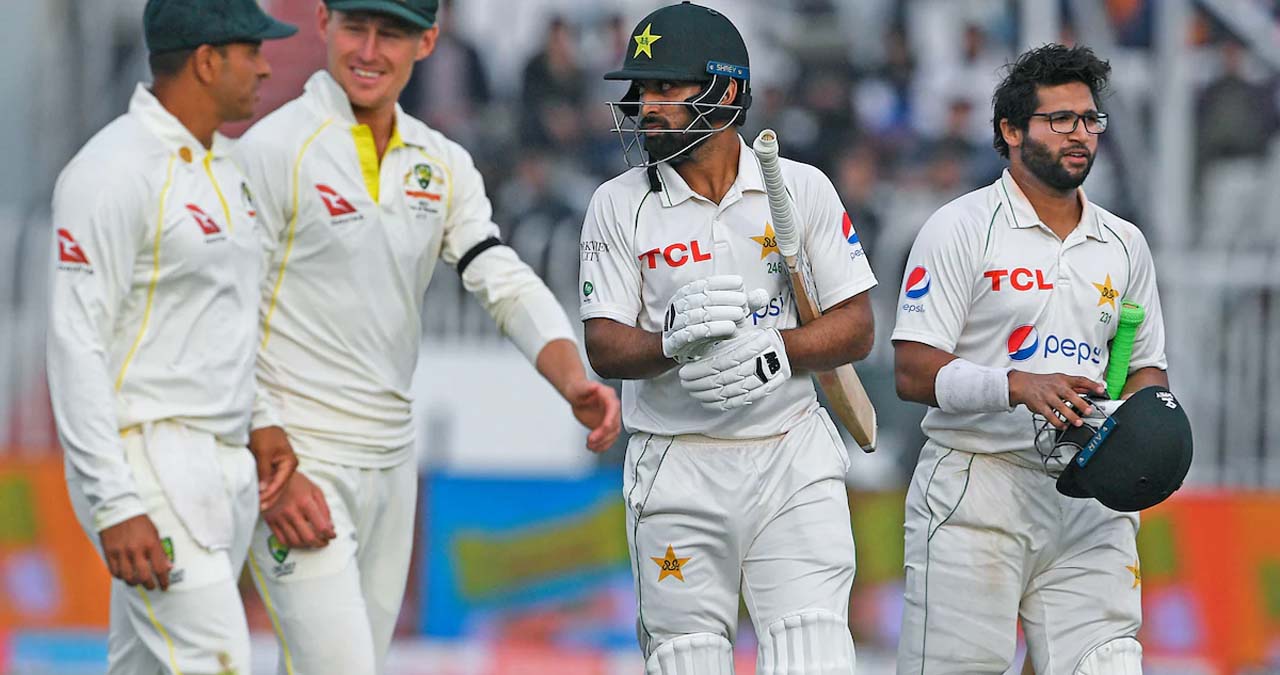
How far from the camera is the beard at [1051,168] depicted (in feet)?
17.4

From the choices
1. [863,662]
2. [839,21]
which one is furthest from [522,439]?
[839,21]

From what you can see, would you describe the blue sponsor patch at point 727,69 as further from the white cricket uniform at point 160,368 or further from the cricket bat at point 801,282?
the white cricket uniform at point 160,368

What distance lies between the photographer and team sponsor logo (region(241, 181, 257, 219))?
5.21 m

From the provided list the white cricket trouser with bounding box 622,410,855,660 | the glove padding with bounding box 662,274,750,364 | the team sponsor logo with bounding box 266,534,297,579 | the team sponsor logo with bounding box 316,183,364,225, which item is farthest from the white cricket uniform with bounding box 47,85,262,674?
the glove padding with bounding box 662,274,750,364

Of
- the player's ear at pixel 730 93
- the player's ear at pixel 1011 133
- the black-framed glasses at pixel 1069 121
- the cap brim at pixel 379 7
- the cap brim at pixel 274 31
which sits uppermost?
the cap brim at pixel 379 7

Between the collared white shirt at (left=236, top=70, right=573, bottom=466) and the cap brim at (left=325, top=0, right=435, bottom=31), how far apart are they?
22 centimetres

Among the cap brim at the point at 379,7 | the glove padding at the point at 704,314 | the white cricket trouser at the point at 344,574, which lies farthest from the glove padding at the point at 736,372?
the cap brim at the point at 379,7

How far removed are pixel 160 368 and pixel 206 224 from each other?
39 cm

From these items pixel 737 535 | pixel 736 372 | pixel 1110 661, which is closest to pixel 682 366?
pixel 736 372

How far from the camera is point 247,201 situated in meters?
5.25

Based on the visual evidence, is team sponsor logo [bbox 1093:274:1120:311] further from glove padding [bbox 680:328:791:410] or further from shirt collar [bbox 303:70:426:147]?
shirt collar [bbox 303:70:426:147]

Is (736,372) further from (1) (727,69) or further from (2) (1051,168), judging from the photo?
(2) (1051,168)

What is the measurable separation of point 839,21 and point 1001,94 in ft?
18.2

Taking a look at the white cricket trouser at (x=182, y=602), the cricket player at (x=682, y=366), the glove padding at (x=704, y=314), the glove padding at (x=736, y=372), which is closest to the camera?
the glove padding at (x=704, y=314)
